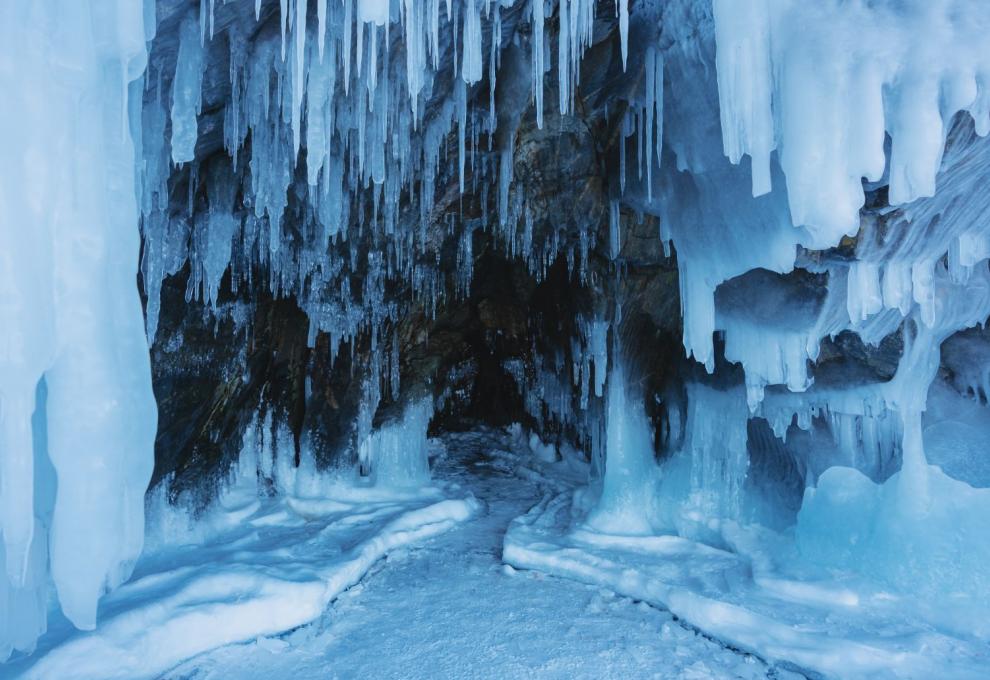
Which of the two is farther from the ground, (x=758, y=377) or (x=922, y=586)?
(x=758, y=377)

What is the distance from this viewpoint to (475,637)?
193 inches

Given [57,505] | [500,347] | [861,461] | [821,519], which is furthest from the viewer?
[500,347]

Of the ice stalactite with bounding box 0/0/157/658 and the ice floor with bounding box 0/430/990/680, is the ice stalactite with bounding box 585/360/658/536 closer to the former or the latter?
the ice floor with bounding box 0/430/990/680

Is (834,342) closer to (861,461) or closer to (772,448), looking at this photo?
(861,461)

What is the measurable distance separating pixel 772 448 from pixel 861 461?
1405 millimetres

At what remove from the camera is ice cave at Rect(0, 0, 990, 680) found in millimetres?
2871

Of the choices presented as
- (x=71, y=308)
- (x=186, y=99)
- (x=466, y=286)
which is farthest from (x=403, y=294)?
(x=71, y=308)

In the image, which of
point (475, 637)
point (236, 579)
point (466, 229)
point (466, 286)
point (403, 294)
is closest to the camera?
point (475, 637)

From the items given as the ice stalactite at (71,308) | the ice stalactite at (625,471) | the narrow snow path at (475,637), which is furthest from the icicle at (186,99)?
the ice stalactite at (625,471)

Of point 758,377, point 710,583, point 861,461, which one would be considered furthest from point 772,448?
point 710,583

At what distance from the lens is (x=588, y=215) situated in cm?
802

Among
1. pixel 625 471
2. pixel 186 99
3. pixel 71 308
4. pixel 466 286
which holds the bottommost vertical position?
pixel 625 471

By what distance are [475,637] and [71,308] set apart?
382cm

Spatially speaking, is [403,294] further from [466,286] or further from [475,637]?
[475,637]
